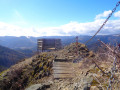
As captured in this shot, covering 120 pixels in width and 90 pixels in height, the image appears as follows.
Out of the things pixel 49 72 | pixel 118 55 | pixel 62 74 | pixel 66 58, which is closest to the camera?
pixel 118 55

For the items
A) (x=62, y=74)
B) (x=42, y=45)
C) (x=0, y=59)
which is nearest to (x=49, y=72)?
(x=62, y=74)

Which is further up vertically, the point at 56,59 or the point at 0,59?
the point at 56,59

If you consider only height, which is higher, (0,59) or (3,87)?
(3,87)

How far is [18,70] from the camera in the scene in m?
8.02

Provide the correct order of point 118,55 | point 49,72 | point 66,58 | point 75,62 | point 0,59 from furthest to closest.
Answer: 1. point 0,59
2. point 66,58
3. point 75,62
4. point 49,72
5. point 118,55

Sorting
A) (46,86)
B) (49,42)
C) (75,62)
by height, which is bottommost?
(46,86)

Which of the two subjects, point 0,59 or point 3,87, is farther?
point 0,59

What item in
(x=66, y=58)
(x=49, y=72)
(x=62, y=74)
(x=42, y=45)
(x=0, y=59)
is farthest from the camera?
(x=0, y=59)

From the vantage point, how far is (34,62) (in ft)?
28.6

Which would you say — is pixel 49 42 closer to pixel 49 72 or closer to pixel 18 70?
pixel 18 70

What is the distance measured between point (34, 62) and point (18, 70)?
4.34ft

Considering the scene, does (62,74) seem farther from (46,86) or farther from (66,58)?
(66,58)

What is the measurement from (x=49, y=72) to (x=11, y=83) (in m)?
2.80

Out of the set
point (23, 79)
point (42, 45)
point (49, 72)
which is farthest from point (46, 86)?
point (42, 45)
